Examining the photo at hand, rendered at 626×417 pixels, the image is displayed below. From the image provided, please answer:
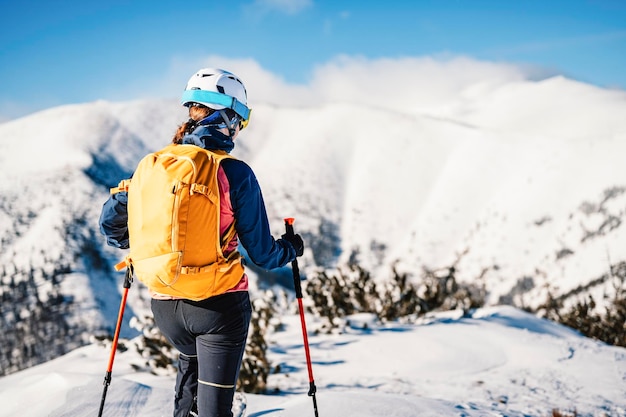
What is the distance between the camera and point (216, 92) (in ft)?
8.29

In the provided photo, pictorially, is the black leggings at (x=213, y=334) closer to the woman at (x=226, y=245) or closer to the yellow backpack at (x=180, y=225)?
the woman at (x=226, y=245)

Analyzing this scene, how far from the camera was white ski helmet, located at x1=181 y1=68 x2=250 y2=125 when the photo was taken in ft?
8.29

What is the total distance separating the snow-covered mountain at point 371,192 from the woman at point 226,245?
25.4 meters

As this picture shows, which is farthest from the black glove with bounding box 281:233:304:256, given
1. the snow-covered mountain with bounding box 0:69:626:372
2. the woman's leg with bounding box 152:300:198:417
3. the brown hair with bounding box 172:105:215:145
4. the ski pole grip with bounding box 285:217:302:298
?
the snow-covered mountain with bounding box 0:69:626:372

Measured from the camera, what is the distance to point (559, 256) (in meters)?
39.8

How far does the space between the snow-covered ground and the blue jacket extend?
177cm

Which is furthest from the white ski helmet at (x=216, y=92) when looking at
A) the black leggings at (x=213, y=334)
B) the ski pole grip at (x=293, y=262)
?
the black leggings at (x=213, y=334)

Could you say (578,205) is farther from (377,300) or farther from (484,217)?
(377,300)

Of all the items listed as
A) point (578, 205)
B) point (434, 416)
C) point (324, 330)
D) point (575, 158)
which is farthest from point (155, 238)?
point (575, 158)

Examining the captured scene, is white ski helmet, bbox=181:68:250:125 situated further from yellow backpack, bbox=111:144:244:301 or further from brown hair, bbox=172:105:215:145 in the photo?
yellow backpack, bbox=111:144:244:301

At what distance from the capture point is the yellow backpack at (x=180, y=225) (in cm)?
210

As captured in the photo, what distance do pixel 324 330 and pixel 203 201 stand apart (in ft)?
16.9

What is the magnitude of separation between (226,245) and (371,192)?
167 ft

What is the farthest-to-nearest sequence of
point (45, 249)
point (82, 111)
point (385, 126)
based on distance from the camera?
1. point (385, 126)
2. point (82, 111)
3. point (45, 249)
